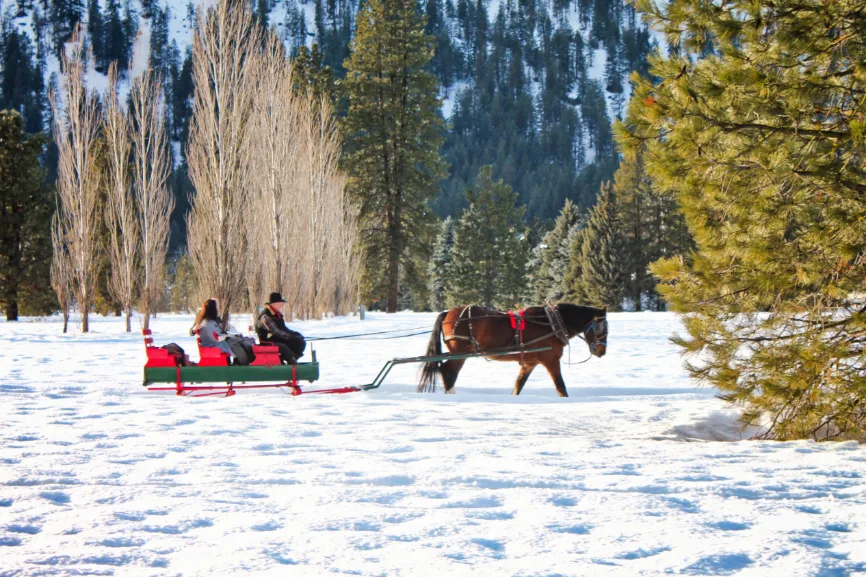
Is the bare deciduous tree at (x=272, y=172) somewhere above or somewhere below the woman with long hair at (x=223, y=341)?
above

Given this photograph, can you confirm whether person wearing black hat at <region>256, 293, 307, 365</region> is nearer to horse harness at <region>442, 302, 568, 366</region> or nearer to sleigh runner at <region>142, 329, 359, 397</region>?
sleigh runner at <region>142, 329, 359, 397</region>

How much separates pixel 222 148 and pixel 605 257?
3470 cm

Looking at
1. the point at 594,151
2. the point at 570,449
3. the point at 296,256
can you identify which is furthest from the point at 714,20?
the point at 594,151

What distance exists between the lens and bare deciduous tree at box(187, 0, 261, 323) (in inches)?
742

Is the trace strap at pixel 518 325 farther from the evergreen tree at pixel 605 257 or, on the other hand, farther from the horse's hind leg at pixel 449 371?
the evergreen tree at pixel 605 257

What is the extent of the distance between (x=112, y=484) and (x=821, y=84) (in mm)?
6182

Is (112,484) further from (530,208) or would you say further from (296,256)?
(530,208)

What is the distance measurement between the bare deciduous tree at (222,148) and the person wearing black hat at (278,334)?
9202 mm

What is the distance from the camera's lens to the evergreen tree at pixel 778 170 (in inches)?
226

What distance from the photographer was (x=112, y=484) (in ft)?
15.1

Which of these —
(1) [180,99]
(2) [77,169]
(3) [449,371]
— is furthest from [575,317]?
(1) [180,99]

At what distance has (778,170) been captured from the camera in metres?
5.73

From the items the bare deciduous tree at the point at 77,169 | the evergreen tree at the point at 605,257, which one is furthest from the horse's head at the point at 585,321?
the evergreen tree at the point at 605,257

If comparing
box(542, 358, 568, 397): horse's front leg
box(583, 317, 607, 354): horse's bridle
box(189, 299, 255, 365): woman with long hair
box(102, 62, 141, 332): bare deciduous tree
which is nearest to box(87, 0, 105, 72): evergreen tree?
box(102, 62, 141, 332): bare deciduous tree
